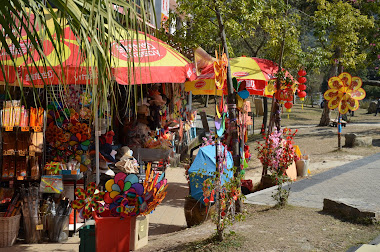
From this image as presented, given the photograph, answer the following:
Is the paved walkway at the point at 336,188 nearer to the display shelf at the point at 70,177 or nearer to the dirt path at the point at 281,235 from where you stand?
the dirt path at the point at 281,235

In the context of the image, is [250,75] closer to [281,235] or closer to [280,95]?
[280,95]

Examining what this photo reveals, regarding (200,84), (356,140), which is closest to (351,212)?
(200,84)

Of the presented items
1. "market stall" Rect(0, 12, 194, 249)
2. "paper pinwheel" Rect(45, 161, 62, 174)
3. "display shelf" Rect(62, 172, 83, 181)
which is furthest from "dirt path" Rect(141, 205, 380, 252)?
"paper pinwheel" Rect(45, 161, 62, 174)

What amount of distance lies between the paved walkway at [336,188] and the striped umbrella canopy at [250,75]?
236 centimetres

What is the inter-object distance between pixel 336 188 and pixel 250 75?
11.0 ft

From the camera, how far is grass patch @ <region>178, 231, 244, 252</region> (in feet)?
18.3

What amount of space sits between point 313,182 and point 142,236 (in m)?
5.13

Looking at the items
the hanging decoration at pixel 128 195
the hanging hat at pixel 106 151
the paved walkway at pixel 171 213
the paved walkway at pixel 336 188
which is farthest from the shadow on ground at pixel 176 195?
the hanging decoration at pixel 128 195

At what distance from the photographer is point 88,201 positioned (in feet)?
20.8

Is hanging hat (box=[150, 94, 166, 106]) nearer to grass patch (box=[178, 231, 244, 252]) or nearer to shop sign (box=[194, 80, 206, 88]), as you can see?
shop sign (box=[194, 80, 206, 88])

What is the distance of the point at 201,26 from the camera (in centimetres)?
1073

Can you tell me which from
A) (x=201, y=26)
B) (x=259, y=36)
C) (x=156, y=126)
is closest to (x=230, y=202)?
(x=156, y=126)

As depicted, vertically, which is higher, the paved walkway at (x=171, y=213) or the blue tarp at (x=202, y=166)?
the blue tarp at (x=202, y=166)

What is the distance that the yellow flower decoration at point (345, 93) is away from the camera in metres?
14.8
